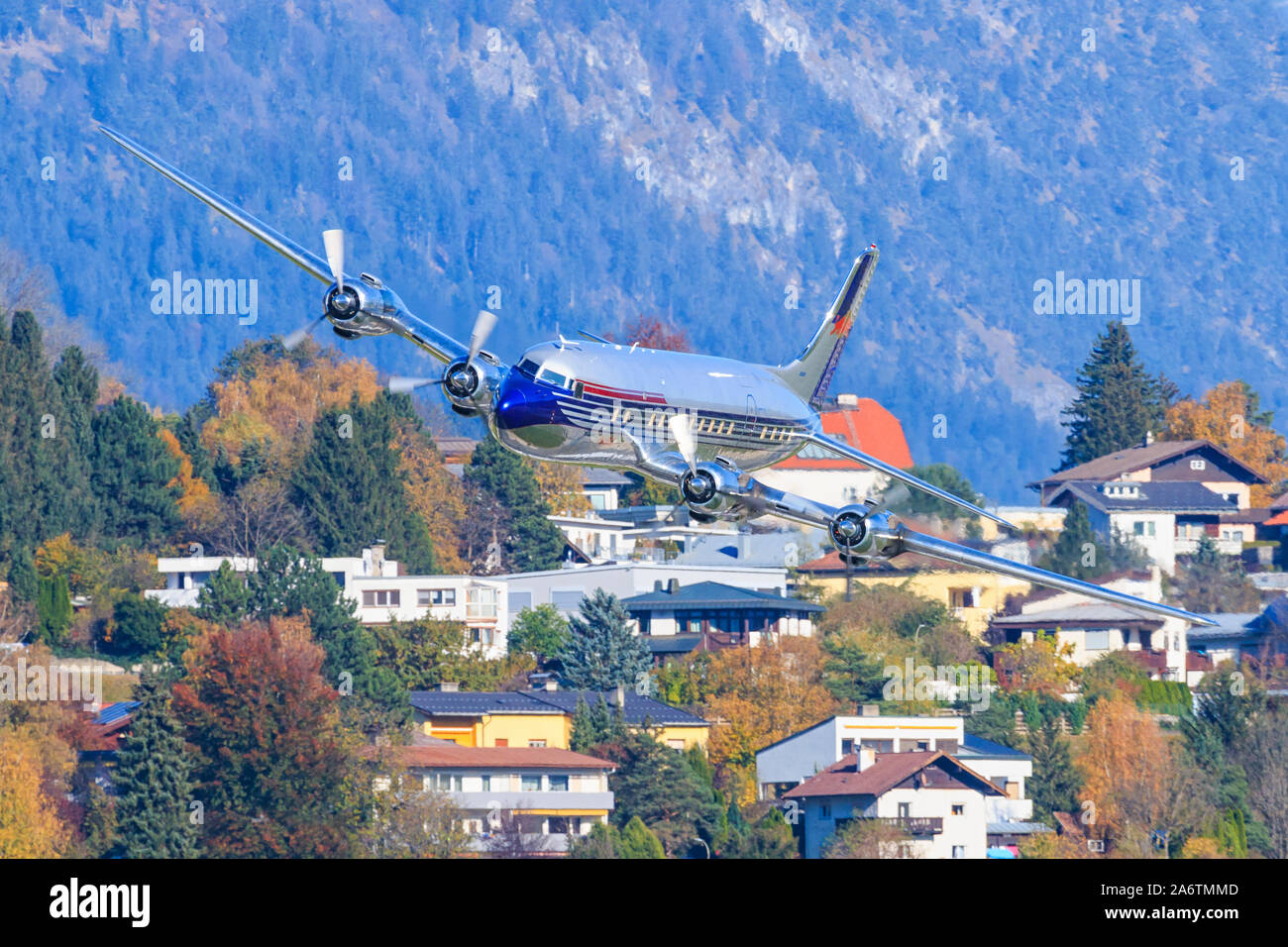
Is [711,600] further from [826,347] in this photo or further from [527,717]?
[826,347]

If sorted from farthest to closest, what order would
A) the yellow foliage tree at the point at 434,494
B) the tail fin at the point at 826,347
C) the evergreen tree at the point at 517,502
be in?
the evergreen tree at the point at 517,502 < the yellow foliage tree at the point at 434,494 < the tail fin at the point at 826,347

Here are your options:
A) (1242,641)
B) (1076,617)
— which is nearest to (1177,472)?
(1076,617)

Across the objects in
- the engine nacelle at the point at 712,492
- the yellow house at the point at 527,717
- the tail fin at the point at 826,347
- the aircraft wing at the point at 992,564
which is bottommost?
the yellow house at the point at 527,717

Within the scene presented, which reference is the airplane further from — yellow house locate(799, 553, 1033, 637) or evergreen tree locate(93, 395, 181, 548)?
evergreen tree locate(93, 395, 181, 548)

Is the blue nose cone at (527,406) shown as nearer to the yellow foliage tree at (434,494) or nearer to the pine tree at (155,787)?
the pine tree at (155,787)

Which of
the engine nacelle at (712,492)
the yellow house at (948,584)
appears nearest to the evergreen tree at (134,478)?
the yellow house at (948,584)

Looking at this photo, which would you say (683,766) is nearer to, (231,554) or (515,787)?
(515,787)
